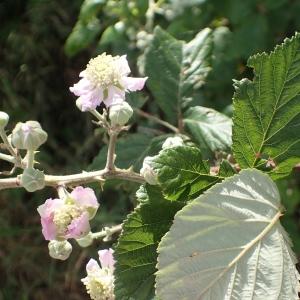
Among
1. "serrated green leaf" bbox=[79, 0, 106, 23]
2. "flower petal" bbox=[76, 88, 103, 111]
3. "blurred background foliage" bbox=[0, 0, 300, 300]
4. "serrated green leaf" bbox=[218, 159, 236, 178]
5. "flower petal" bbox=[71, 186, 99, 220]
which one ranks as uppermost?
"flower petal" bbox=[76, 88, 103, 111]

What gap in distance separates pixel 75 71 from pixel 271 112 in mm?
1873

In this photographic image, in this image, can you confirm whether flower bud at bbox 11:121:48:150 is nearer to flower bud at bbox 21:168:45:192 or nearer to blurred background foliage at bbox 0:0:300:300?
flower bud at bbox 21:168:45:192

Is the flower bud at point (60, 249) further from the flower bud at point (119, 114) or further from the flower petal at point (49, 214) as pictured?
the flower bud at point (119, 114)

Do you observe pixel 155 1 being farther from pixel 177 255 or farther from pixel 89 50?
pixel 177 255

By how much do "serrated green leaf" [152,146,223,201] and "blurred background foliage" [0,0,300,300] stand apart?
0.82 metres

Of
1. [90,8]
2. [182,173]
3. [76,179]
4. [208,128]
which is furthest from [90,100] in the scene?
[90,8]

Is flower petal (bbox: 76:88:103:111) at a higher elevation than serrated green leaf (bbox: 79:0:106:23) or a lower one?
higher

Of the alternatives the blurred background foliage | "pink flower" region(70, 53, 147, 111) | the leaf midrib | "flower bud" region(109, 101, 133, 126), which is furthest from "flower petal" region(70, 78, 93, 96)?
the blurred background foliage

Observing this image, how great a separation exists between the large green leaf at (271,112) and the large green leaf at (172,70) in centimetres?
54

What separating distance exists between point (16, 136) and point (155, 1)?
117cm

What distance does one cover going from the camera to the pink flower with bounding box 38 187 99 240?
1154 mm

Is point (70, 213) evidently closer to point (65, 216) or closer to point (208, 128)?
point (65, 216)

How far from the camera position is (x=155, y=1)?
219cm

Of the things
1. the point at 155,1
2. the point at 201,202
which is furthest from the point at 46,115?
the point at 201,202
